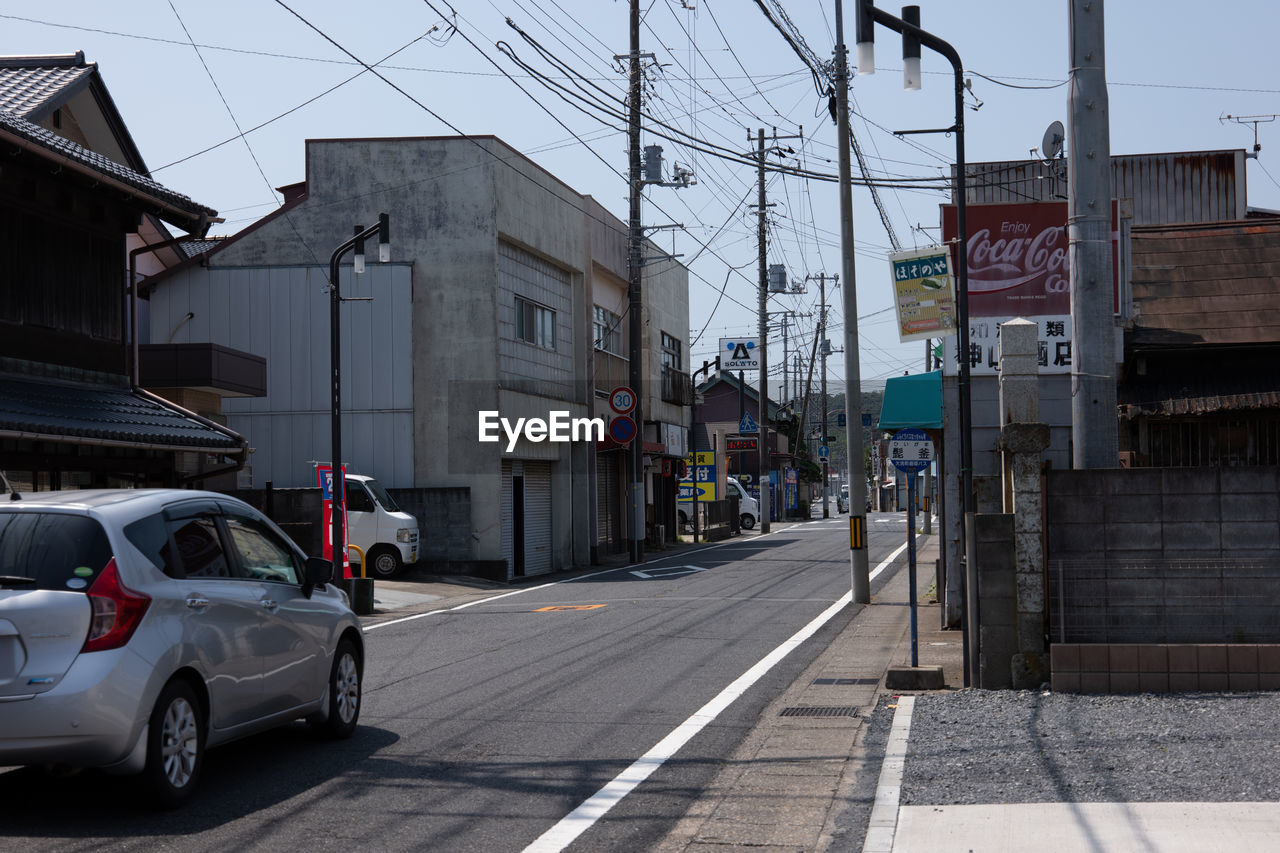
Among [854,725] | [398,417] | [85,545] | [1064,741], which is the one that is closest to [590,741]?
[854,725]

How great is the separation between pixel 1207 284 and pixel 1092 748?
33.1ft

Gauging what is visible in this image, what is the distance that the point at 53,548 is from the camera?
256 inches

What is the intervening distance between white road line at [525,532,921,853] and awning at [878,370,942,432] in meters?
4.08

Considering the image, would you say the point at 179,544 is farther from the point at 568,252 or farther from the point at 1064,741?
the point at 568,252

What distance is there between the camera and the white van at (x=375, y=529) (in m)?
25.5

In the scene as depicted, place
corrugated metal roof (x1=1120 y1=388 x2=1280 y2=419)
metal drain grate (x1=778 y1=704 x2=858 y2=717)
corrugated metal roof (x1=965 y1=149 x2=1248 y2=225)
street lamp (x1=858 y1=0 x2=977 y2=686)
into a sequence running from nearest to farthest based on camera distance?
metal drain grate (x1=778 y1=704 x2=858 y2=717) → street lamp (x1=858 y1=0 x2=977 y2=686) → corrugated metal roof (x1=1120 y1=388 x2=1280 y2=419) → corrugated metal roof (x1=965 y1=149 x2=1248 y2=225)

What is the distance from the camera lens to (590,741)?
869 centimetres

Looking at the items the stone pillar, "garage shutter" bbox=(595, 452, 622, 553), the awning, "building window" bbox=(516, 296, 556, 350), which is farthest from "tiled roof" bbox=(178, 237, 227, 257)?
the stone pillar

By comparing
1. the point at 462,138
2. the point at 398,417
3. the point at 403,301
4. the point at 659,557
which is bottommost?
the point at 659,557

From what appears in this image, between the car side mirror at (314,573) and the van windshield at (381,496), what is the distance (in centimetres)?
1753

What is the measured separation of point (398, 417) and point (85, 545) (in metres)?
22.0

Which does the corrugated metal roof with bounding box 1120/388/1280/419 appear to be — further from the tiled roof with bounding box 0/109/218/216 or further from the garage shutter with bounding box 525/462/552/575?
the garage shutter with bounding box 525/462/552/575

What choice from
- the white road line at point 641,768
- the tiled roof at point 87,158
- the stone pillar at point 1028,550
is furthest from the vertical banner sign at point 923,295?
the tiled roof at point 87,158

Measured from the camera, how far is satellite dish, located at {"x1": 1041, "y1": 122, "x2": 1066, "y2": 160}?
18.1 m
